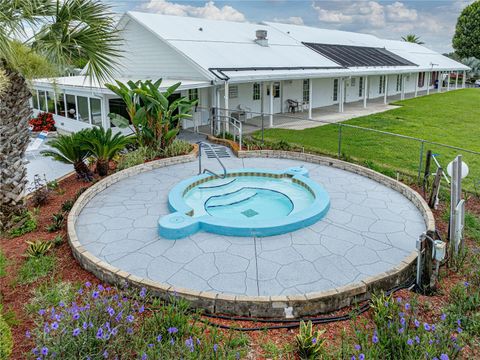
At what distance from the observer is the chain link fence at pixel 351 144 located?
12047mm

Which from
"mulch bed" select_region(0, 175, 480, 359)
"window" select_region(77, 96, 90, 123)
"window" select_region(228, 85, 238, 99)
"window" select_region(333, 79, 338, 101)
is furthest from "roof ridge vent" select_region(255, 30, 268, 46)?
"mulch bed" select_region(0, 175, 480, 359)

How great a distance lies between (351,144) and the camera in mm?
15742

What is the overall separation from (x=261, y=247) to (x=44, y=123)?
1726 cm

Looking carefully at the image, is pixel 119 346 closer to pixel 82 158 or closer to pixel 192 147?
pixel 82 158

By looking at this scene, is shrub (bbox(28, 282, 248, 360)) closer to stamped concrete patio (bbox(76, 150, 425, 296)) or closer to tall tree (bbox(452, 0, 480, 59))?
stamped concrete patio (bbox(76, 150, 425, 296))

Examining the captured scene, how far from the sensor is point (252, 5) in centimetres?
2905

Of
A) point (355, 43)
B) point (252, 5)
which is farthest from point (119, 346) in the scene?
point (355, 43)

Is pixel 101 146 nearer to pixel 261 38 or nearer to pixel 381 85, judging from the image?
pixel 261 38

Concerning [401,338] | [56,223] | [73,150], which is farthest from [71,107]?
[401,338]

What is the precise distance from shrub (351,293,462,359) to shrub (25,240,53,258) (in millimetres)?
5221

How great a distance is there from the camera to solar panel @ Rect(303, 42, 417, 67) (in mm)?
26734

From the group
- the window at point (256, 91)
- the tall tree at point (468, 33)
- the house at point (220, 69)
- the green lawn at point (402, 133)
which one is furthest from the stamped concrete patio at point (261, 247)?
the tall tree at point (468, 33)

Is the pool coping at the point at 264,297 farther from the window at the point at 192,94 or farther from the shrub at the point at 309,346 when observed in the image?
the window at the point at 192,94

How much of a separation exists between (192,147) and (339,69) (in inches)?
551
